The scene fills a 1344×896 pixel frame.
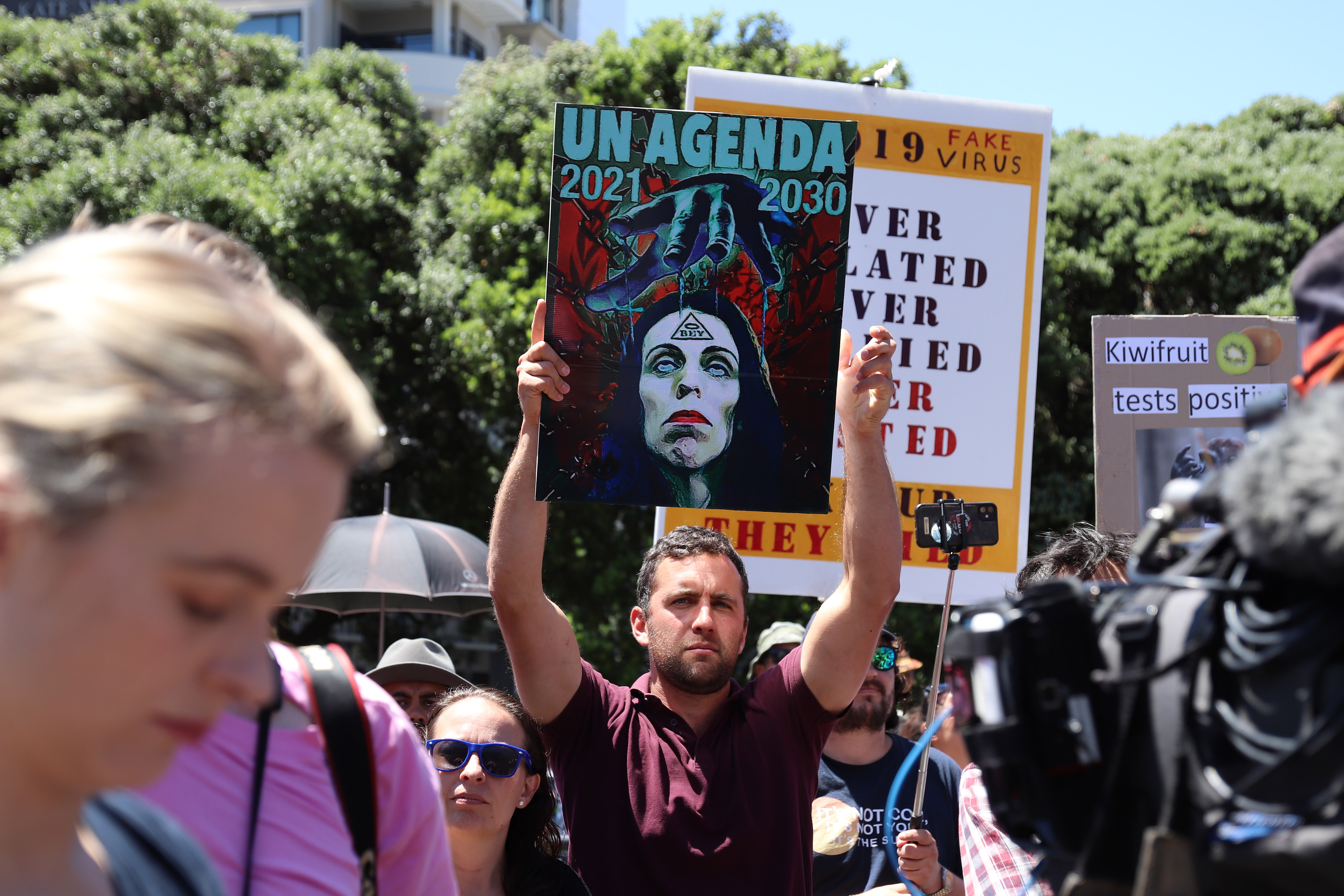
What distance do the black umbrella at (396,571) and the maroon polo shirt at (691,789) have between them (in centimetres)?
310

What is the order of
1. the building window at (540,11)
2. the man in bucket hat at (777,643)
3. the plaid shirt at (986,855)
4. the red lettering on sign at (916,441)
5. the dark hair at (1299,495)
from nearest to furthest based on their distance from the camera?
the dark hair at (1299,495) < the plaid shirt at (986,855) < the red lettering on sign at (916,441) < the man in bucket hat at (777,643) < the building window at (540,11)

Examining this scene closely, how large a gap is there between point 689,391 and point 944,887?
1568mm

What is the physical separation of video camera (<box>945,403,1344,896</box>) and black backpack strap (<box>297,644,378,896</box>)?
77 cm

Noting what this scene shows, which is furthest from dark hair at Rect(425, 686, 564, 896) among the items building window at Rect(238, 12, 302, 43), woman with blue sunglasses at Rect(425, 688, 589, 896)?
building window at Rect(238, 12, 302, 43)

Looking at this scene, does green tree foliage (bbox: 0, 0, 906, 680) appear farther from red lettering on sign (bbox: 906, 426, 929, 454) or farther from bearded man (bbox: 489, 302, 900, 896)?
bearded man (bbox: 489, 302, 900, 896)

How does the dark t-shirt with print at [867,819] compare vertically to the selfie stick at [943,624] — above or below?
below

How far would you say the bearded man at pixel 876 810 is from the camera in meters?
3.20

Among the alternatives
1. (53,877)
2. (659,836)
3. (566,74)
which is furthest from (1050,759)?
(566,74)

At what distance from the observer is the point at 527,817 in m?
3.02

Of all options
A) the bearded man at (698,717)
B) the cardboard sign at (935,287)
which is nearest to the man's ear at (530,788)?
the bearded man at (698,717)

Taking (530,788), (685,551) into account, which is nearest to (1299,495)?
(685,551)

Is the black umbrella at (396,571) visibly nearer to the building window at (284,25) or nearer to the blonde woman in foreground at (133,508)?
the blonde woman in foreground at (133,508)

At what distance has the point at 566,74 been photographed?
491 inches

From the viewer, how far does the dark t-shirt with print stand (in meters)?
3.56
